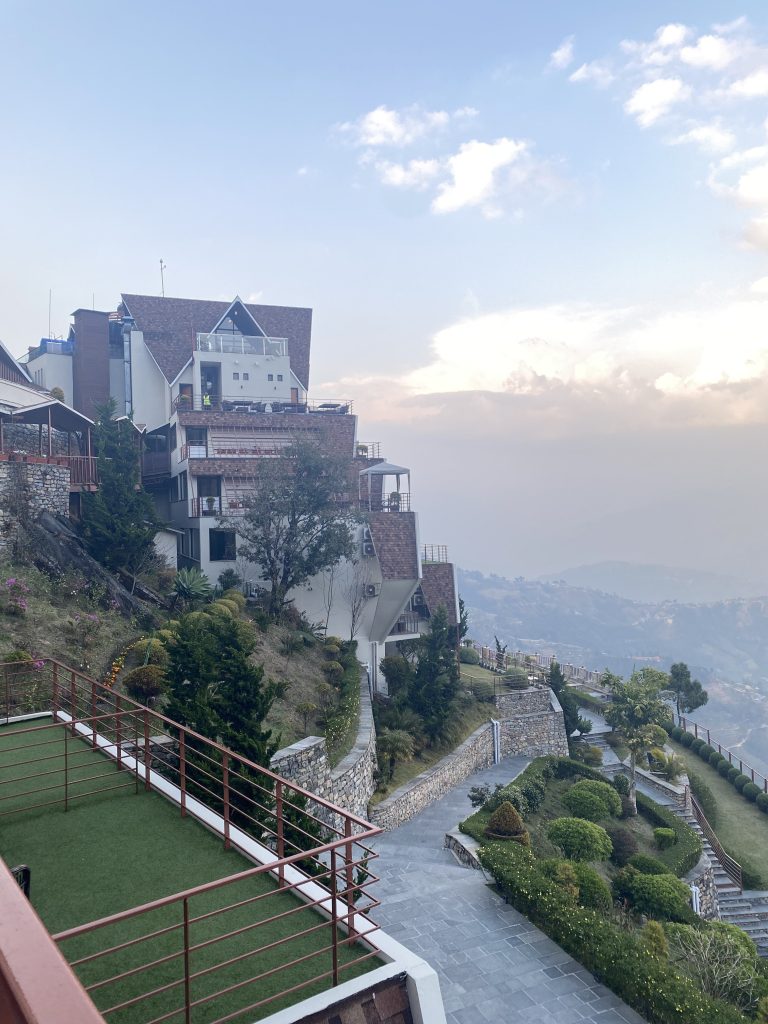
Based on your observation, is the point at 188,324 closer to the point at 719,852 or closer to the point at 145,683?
the point at 145,683

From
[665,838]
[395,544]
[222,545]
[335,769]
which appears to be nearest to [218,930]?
[335,769]

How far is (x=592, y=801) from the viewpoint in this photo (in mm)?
18672

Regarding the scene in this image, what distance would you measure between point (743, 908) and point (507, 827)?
944 centimetres

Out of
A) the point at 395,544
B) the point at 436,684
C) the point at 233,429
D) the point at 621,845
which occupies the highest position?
the point at 233,429

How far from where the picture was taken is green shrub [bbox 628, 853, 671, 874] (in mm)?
16547

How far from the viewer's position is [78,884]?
5.94m

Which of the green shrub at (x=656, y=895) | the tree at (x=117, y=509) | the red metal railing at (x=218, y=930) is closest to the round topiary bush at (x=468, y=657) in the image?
the tree at (x=117, y=509)

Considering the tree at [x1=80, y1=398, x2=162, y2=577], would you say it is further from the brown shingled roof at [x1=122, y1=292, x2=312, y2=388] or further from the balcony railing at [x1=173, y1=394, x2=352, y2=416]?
the brown shingled roof at [x1=122, y1=292, x2=312, y2=388]

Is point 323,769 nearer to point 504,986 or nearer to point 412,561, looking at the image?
point 504,986

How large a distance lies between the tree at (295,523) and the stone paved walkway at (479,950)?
11.9 metres

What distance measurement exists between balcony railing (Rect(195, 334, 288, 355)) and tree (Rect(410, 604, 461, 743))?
59.9 ft

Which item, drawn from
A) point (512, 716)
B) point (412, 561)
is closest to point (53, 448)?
point (412, 561)

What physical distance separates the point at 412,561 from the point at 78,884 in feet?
70.6

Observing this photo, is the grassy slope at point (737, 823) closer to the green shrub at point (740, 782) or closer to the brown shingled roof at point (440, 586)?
the green shrub at point (740, 782)
